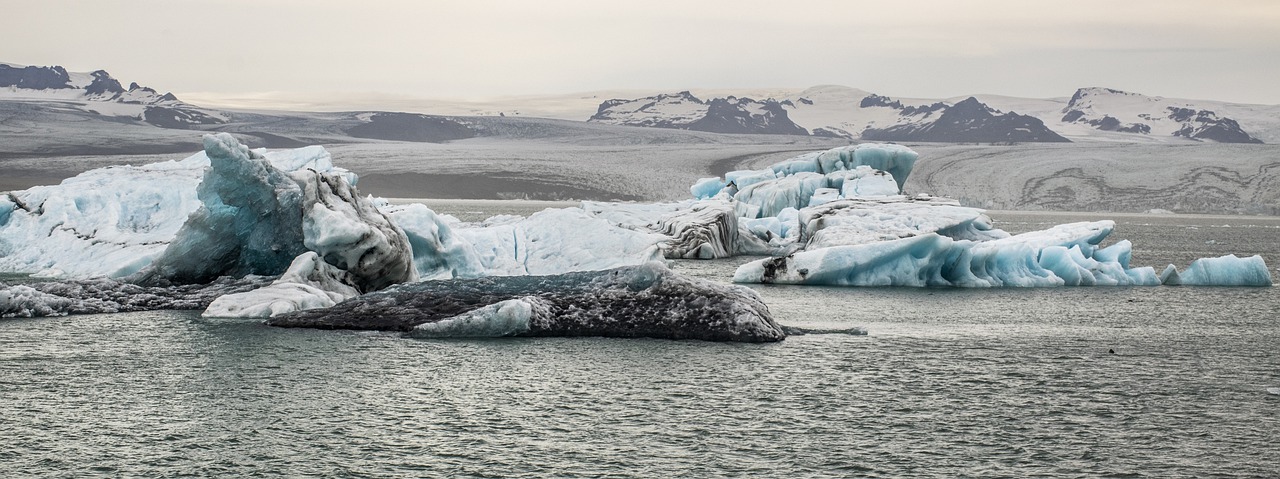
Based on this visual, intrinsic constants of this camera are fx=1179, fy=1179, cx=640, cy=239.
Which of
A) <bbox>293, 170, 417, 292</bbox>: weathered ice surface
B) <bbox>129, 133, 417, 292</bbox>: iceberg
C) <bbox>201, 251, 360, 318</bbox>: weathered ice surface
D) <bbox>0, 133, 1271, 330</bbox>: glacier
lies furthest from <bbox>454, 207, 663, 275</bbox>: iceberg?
<bbox>201, 251, 360, 318</bbox>: weathered ice surface

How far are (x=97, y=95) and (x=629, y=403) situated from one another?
495ft

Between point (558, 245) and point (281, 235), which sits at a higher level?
point (281, 235)

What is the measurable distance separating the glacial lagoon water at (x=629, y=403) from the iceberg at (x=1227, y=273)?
355 inches

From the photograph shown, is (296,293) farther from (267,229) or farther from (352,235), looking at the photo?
(267,229)

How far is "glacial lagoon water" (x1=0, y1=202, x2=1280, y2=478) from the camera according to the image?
28.0 ft

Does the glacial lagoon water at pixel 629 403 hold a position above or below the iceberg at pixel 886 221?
below

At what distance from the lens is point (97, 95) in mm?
Answer: 144625

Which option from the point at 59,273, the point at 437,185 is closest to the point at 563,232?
the point at 59,273

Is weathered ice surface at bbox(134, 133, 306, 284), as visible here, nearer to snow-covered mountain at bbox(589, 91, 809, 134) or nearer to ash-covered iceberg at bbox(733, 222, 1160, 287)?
ash-covered iceberg at bbox(733, 222, 1160, 287)

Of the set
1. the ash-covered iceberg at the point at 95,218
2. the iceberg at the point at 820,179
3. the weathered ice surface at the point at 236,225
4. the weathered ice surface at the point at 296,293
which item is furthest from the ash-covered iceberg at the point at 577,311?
the iceberg at the point at 820,179

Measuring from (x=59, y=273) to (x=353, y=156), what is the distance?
85.1 meters

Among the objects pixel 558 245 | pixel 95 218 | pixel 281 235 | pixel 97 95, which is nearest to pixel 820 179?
pixel 558 245

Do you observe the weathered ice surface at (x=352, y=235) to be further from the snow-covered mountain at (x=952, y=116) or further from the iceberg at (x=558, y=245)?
the snow-covered mountain at (x=952, y=116)

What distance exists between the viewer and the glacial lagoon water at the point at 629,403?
8531 millimetres
